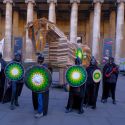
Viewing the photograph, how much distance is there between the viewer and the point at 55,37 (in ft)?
47.0

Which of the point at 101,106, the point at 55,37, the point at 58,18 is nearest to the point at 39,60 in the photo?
the point at 101,106

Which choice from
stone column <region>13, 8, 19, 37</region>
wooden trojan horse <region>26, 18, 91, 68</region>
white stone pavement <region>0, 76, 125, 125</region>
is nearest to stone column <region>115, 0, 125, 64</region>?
stone column <region>13, 8, 19, 37</region>

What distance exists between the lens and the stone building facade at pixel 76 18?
33.8m

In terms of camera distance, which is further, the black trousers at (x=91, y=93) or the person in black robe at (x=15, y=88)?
the black trousers at (x=91, y=93)

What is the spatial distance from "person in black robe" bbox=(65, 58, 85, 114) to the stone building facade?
78.1ft

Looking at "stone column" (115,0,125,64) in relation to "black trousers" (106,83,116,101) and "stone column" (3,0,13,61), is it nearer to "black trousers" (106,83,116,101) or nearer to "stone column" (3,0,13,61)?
"stone column" (3,0,13,61)

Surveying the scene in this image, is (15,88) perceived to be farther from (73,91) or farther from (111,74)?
(111,74)

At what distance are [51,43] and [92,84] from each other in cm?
553

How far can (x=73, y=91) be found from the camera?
336 inches

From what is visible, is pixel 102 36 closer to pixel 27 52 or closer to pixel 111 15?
pixel 111 15

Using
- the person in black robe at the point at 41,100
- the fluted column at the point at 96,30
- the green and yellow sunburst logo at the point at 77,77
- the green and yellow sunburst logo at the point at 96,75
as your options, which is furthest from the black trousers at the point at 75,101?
the fluted column at the point at 96,30

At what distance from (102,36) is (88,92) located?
1254 inches

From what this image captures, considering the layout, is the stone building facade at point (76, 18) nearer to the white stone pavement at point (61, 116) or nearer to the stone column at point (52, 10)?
the stone column at point (52, 10)

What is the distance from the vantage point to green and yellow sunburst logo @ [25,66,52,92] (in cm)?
760
